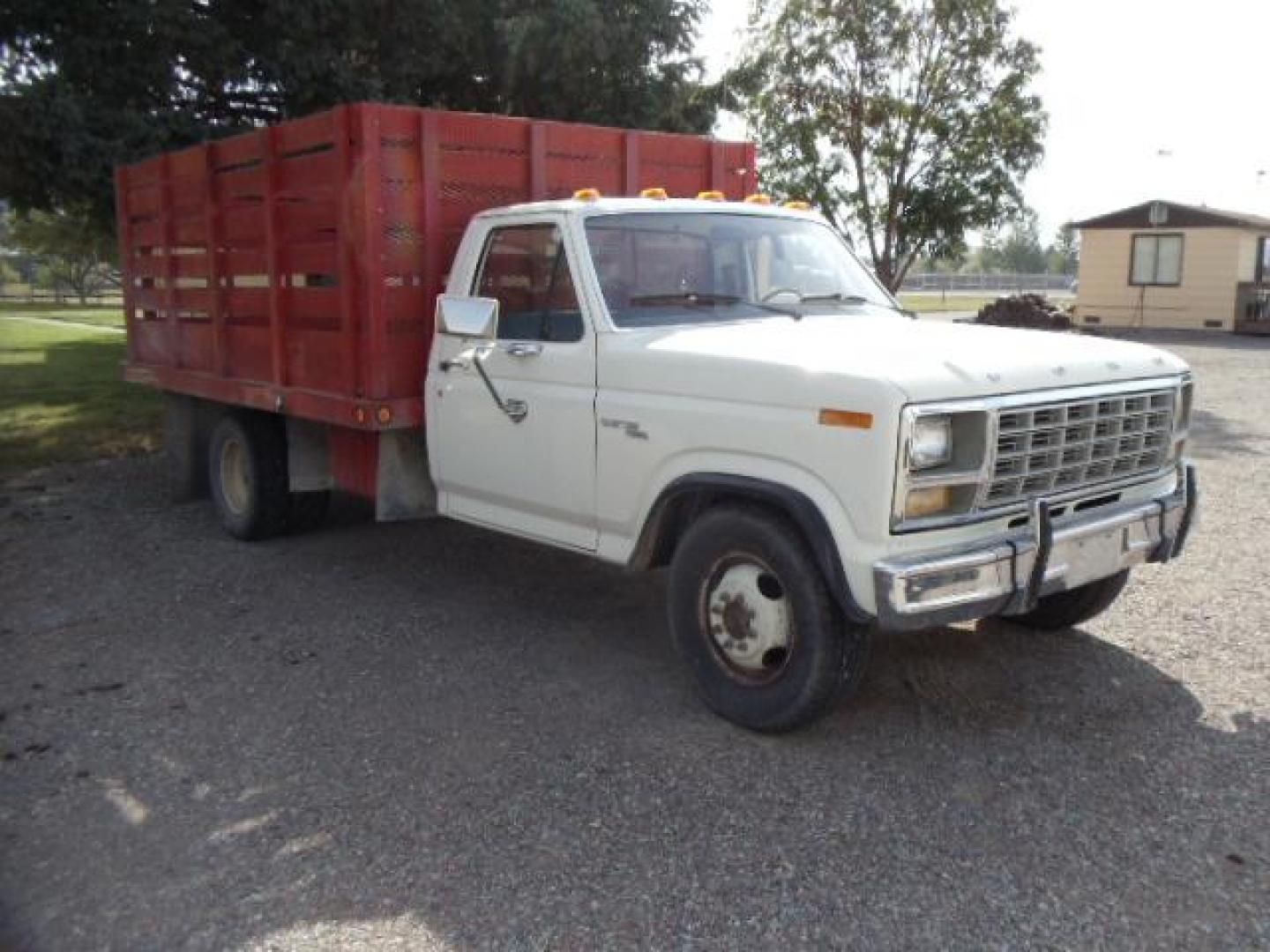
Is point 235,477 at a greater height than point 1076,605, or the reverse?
point 235,477

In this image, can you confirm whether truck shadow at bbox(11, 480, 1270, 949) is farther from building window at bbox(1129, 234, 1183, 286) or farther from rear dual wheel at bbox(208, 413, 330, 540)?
building window at bbox(1129, 234, 1183, 286)

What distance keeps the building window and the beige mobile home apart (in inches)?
0.8

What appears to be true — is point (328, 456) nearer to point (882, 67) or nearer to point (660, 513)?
point (660, 513)

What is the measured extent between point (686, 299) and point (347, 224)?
6.20 feet

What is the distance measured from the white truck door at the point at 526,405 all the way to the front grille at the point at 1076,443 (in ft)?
5.54

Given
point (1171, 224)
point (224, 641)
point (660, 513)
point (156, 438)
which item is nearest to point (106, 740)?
point (224, 641)

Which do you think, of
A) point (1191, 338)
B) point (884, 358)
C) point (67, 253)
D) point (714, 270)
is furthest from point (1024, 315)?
point (67, 253)

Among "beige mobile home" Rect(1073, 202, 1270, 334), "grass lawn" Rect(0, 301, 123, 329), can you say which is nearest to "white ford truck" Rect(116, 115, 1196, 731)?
"beige mobile home" Rect(1073, 202, 1270, 334)

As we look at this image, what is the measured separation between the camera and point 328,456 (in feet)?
23.4

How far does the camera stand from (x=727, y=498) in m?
4.58

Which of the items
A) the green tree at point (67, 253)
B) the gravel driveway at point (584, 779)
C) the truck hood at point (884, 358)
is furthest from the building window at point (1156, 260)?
the truck hood at point (884, 358)

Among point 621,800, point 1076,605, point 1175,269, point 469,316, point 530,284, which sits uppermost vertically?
point 1175,269

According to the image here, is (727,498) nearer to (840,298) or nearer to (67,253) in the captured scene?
(840,298)

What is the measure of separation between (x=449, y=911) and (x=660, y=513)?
184cm
